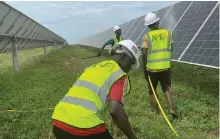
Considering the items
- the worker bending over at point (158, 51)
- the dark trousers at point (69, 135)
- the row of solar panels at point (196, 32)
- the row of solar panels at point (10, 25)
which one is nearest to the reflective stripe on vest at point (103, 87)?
the dark trousers at point (69, 135)

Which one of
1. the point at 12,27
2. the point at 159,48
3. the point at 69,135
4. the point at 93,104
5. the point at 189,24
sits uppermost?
the point at 93,104

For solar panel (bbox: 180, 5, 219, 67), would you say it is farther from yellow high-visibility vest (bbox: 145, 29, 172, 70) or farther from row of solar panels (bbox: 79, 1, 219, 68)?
yellow high-visibility vest (bbox: 145, 29, 172, 70)

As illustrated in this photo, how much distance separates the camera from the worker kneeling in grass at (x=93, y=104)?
313 centimetres

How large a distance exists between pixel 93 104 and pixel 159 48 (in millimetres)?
4559

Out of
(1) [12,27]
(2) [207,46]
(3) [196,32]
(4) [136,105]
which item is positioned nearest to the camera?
(4) [136,105]

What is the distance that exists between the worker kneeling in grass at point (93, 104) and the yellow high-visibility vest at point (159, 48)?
4.25 metres

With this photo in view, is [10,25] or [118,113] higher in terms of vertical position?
[118,113]

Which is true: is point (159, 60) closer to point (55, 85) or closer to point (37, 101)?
point (37, 101)

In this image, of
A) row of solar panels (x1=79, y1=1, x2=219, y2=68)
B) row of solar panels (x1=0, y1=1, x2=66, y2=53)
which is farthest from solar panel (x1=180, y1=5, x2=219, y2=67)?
row of solar panels (x1=0, y1=1, x2=66, y2=53)

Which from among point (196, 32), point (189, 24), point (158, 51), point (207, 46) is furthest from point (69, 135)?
point (189, 24)

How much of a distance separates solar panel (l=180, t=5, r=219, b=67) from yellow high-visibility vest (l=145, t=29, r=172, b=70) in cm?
214

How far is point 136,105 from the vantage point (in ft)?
26.8

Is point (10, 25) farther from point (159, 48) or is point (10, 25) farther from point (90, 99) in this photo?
point (90, 99)

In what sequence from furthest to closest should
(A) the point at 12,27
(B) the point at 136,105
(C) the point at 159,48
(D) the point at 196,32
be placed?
(A) the point at 12,27
(D) the point at 196,32
(B) the point at 136,105
(C) the point at 159,48
